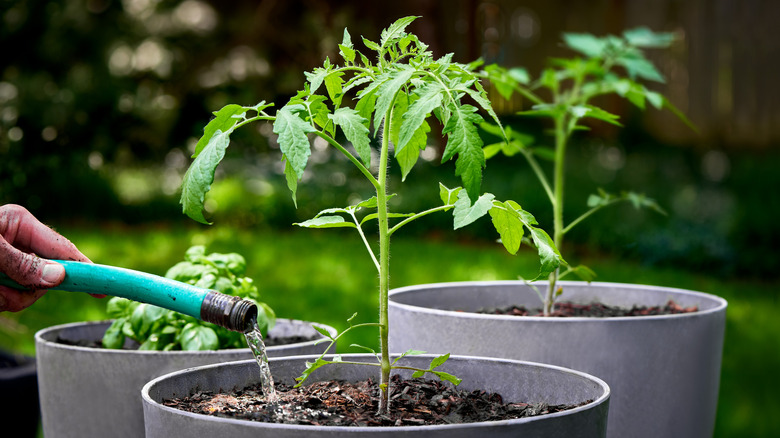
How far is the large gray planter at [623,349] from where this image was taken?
5.32 ft

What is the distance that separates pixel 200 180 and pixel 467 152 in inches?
14.4

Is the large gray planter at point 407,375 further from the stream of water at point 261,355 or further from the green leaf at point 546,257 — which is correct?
the green leaf at point 546,257

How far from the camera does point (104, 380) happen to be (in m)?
1.62

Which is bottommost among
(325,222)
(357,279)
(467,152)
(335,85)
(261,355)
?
(357,279)

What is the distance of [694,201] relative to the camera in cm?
579

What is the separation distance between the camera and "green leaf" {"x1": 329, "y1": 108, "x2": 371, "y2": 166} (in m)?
1.18

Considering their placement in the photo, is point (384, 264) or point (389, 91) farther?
point (384, 264)

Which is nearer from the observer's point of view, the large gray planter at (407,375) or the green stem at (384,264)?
the large gray planter at (407,375)

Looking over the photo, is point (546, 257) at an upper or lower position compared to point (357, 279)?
upper

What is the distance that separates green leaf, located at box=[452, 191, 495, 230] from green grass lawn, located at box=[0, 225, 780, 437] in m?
2.38

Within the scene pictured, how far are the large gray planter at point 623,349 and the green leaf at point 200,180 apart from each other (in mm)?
686

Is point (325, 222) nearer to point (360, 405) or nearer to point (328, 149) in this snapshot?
point (360, 405)

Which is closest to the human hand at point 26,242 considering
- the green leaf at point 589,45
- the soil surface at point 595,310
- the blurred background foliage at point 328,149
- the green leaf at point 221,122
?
the green leaf at point 221,122

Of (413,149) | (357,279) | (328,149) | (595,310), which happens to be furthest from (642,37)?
(328,149)
